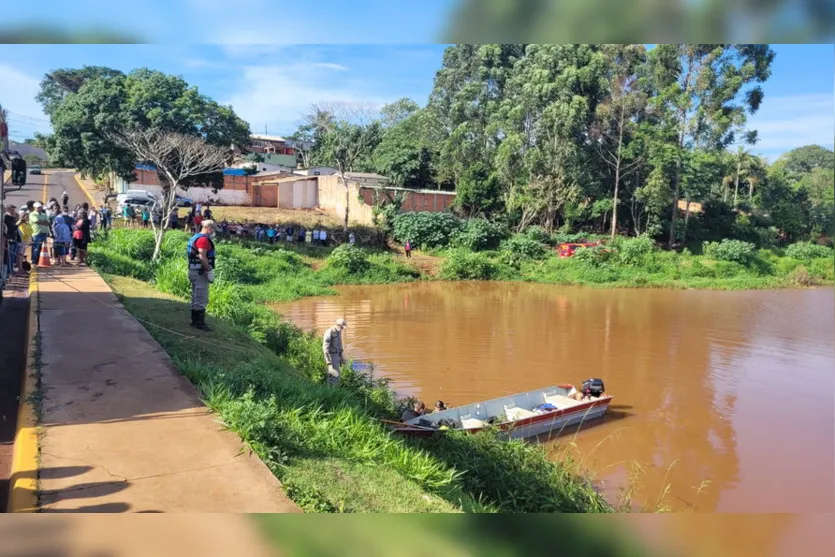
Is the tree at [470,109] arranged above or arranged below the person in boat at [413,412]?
above

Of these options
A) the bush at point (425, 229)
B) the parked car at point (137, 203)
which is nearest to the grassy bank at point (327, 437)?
the parked car at point (137, 203)

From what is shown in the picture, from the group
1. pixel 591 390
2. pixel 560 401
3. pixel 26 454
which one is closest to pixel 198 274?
pixel 26 454

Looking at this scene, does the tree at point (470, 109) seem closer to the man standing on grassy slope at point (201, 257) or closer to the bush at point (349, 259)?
the bush at point (349, 259)

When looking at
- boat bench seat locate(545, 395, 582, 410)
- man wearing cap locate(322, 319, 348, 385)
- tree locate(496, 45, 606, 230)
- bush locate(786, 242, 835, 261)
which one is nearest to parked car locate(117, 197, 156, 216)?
tree locate(496, 45, 606, 230)

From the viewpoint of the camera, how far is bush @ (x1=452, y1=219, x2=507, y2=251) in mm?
31906

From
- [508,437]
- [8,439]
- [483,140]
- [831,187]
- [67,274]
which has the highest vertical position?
[483,140]

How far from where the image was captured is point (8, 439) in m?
5.45

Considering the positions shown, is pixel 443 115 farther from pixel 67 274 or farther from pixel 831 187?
pixel 831 187

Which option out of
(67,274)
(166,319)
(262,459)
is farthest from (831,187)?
(67,274)

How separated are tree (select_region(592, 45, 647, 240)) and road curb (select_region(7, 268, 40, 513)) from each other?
1220 inches

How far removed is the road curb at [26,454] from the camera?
4076mm

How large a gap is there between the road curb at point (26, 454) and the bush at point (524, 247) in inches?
1046

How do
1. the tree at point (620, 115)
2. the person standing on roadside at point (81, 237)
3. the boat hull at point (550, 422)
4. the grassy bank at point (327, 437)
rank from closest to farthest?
the grassy bank at point (327, 437) < the boat hull at point (550, 422) < the person standing on roadside at point (81, 237) < the tree at point (620, 115)

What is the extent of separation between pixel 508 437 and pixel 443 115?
33987 millimetres
